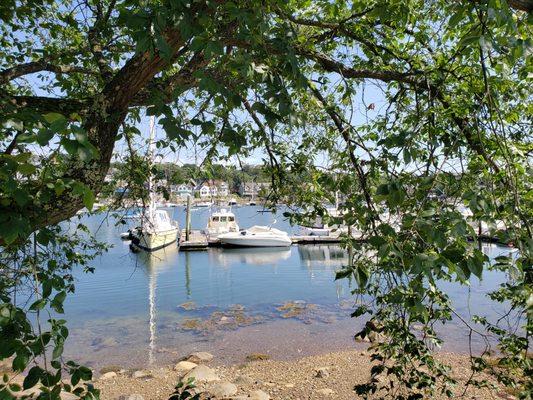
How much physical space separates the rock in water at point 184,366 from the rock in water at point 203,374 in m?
0.40

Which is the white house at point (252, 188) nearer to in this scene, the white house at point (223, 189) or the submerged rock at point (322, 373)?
the white house at point (223, 189)

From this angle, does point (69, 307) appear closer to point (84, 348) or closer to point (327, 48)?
point (84, 348)

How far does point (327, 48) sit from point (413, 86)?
1456 millimetres

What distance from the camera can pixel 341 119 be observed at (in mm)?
3270

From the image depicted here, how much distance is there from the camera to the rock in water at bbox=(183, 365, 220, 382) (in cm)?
888

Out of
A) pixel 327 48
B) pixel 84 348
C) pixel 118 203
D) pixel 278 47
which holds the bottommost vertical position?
pixel 84 348

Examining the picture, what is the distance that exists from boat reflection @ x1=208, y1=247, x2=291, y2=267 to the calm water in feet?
3.03

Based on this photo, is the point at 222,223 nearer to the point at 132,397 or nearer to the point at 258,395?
the point at 132,397

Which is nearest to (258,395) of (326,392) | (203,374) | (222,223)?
(326,392)

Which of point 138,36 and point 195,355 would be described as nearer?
point 138,36

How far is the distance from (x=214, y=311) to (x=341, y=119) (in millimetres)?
12474

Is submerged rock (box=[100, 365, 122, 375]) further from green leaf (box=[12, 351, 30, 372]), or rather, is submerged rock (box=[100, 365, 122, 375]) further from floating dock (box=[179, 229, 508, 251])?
floating dock (box=[179, 229, 508, 251])

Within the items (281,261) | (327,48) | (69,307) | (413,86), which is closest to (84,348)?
(69,307)

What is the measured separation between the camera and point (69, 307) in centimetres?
1531
